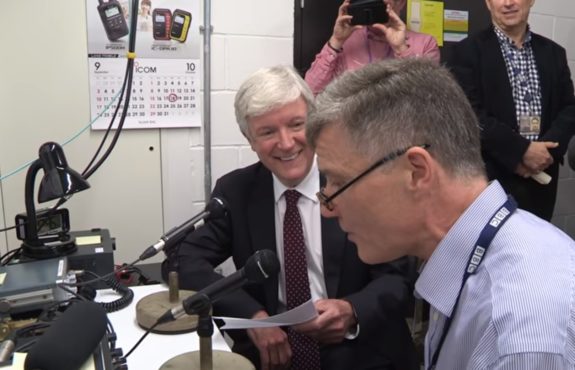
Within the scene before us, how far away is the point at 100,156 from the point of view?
2119 millimetres

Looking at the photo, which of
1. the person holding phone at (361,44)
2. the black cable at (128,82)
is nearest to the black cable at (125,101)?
the black cable at (128,82)

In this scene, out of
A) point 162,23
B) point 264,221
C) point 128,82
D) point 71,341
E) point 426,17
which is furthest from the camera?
point 426,17

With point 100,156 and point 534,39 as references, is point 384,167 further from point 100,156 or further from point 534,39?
point 534,39

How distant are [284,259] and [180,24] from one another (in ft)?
3.77

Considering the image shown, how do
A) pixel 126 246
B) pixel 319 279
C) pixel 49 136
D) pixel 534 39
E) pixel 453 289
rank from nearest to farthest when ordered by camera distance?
pixel 453 289 → pixel 319 279 → pixel 49 136 → pixel 126 246 → pixel 534 39

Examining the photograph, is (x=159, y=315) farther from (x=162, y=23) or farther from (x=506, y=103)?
(x=506, y=103)

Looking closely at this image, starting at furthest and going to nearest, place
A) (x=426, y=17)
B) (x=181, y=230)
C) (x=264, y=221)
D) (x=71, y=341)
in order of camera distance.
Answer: (x=426, y=17), (x=264, y=221), (x=181, y=230), (x=71, y=341)

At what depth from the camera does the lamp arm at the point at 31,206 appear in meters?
1.45

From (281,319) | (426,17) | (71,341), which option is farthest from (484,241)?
(426,17)

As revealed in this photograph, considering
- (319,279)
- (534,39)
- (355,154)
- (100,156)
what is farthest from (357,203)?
(534,39)

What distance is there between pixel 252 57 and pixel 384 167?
1.56m

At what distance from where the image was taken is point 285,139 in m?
Answer: 1.50

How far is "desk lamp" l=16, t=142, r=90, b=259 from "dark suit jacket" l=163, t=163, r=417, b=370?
13.2 inches

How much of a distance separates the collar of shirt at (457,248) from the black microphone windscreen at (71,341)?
0.53m
